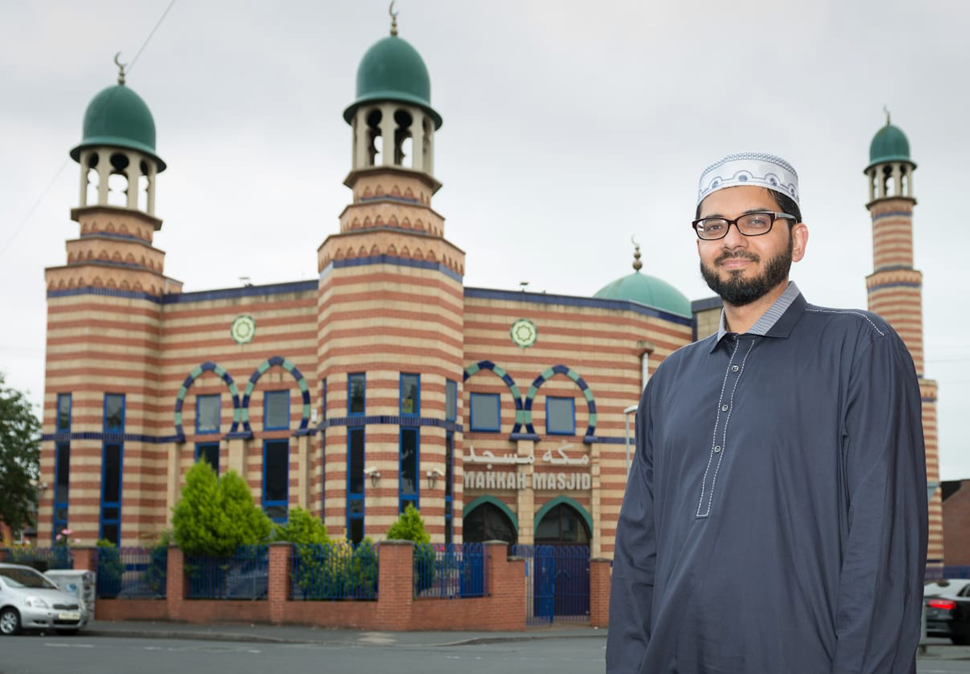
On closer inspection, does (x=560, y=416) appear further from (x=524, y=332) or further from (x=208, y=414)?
(x=208, y=414)

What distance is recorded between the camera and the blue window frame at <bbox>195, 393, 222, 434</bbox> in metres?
32.2

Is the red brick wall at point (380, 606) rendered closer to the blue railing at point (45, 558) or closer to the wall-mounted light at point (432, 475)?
the blue railing at point (45, 558)

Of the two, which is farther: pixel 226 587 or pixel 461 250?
pixel 461 250

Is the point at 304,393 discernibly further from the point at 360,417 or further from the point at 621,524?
the point at 621,524

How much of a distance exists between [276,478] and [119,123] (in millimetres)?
11642

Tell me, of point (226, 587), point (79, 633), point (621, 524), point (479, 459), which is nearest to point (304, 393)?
point (479, 459)

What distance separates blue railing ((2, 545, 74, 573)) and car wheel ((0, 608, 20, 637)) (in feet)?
19.5

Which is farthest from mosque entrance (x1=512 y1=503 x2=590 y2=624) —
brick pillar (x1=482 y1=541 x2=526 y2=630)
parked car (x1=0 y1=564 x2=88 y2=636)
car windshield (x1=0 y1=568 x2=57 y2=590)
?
car windshield (x1=0 y1=568 x2=57 y2=590)

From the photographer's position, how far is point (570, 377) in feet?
108

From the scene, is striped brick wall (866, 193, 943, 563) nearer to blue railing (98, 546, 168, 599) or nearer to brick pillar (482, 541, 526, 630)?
brick pillar (482, 541, 526, 630)

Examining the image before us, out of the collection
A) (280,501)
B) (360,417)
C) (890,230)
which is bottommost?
(280,501)

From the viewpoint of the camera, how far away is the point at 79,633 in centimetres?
2241

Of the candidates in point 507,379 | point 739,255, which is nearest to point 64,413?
point 507,379

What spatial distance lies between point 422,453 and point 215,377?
7.98 meters
